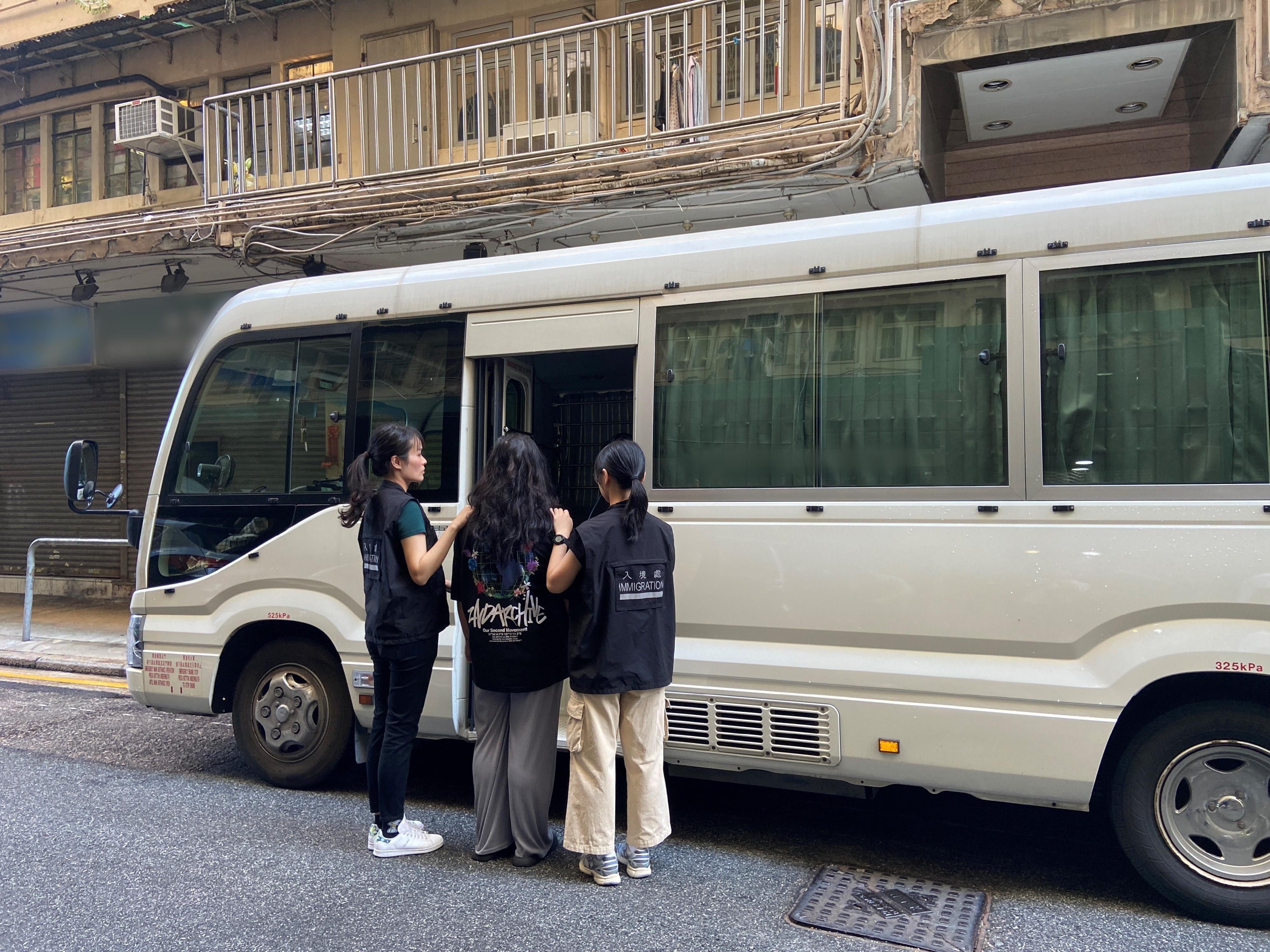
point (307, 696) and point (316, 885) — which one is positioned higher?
point (307, 696)

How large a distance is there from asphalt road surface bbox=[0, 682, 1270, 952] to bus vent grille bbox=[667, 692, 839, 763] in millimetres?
540

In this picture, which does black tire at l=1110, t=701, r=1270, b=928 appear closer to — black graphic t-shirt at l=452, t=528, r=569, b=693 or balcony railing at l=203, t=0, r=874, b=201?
black graphic t-shirt at l=452, t=528, r=569, b=693

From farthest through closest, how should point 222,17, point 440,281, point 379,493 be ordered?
point 222,17 → point 440,281 → point 379,493

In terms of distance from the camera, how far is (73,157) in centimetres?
1429

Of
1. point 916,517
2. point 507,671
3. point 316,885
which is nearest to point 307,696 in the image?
point 316,885

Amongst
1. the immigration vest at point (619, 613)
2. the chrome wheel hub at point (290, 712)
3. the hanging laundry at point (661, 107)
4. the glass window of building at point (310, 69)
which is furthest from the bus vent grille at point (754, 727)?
the glass window of building at point (310, 69)

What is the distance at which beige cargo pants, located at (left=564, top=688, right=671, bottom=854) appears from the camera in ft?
12.8

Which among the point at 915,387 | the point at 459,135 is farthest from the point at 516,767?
the point at 459,135

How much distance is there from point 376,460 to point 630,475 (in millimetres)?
1219

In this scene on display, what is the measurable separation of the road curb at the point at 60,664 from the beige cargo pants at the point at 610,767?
6774mm

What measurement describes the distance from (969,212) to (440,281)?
2702 millimetres

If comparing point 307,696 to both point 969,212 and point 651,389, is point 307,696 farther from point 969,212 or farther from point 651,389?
point 969,212

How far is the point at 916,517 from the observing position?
390 cm

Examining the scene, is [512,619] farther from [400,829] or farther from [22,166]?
[22,166]
